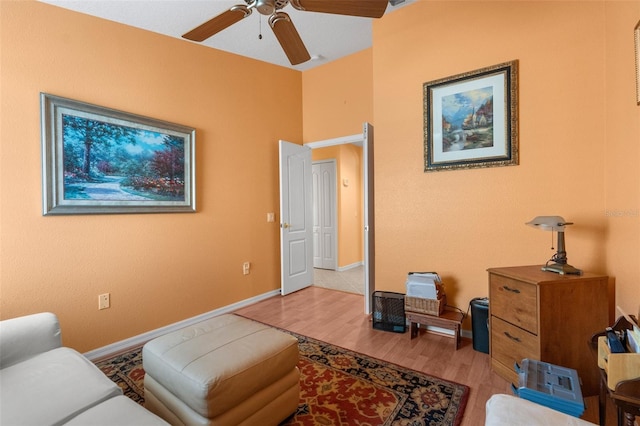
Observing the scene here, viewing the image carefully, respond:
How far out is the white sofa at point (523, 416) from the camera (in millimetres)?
979

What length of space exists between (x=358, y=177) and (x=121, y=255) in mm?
4507

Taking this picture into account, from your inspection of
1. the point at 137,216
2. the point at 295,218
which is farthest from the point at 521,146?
the point at 137,216

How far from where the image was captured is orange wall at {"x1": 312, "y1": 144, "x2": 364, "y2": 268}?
548 centimetres

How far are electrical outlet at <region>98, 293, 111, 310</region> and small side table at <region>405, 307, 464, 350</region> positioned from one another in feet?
8.73

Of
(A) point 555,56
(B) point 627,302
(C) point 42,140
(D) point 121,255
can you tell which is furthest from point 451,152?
(C) point 42,140

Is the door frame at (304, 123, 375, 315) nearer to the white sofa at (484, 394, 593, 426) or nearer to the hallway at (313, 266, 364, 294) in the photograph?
the hallway at (313, 266, 364, 294)

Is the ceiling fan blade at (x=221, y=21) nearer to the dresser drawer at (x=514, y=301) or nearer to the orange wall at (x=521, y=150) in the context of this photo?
the orange wall at (x=521, y=150)

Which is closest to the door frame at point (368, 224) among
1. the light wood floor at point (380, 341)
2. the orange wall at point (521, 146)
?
the orange wall at point (521, 146)

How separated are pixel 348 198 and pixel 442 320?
11.7ft

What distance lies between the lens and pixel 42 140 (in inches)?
85.0

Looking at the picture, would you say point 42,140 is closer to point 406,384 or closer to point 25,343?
point 25,343

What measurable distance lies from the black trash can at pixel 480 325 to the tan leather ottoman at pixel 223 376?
1561 mm

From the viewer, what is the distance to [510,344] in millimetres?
1905

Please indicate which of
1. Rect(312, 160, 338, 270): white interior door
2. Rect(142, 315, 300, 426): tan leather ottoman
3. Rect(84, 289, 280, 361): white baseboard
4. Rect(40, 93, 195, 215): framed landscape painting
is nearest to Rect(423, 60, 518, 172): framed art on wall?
Rect(142, 315, 300, 426): tan leather ottoman
